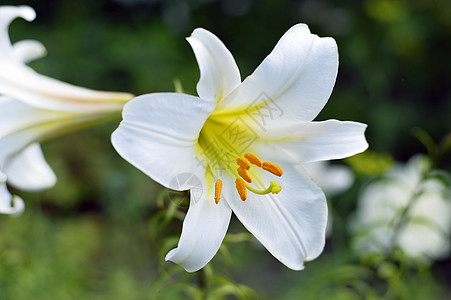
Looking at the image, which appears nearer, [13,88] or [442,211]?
[13,88]

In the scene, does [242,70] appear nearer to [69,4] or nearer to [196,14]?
[196,14]

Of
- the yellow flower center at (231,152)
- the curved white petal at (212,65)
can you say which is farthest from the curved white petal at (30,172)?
the curved white petal at (212,65)

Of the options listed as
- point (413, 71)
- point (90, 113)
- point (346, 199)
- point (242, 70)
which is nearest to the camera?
point (90, 113)

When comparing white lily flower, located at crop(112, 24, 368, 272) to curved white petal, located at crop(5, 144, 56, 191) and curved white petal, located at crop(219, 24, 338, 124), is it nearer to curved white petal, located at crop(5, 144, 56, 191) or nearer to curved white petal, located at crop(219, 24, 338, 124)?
curved white petal, located at crop(219, 24, 338, 124)

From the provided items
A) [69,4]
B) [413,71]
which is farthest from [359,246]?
[69,4]

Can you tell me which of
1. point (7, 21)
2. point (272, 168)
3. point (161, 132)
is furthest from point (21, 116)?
point (272, 168)

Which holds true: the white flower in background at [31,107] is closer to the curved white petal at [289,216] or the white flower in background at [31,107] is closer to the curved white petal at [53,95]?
the curved white petal at [53,95]

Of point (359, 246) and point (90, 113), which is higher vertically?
point (90, 113)

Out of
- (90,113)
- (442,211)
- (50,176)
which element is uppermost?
(90,113)

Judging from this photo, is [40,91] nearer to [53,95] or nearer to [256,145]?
[53,95]
